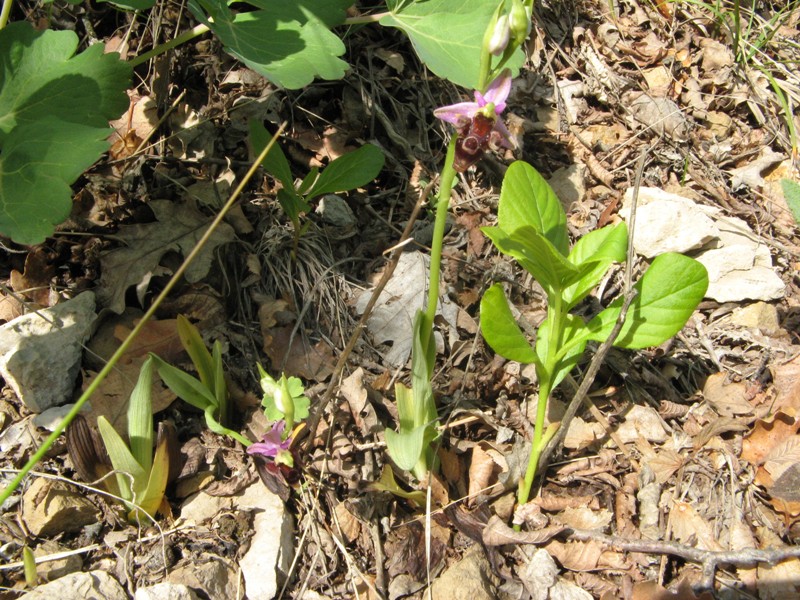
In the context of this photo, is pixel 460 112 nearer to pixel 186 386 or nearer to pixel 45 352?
pixel 186 386

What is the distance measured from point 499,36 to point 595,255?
2.41 ft

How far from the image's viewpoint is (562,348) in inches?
80.9

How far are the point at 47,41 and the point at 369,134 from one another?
139 cm

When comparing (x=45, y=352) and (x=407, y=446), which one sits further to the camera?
(x=45, y=352)

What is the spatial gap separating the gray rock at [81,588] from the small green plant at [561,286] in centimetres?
128

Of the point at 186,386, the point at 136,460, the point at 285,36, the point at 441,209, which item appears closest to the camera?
the point at 441,209

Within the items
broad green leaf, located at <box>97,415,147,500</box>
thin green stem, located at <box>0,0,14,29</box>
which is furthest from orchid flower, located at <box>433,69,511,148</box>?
thin green stem, located at <box>0,0,14,29</box>

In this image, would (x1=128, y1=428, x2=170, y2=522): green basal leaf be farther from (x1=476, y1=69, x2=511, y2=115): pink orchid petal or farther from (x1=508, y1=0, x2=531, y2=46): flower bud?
(x1=508, y1=0, x2=531, y2=46): flower bud

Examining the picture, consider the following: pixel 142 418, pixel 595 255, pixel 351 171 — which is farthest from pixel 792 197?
pixel 142 418

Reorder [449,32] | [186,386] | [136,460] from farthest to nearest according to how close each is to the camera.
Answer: [449,32] < [186,386] < [136,460]

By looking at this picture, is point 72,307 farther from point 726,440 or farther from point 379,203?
point 726,440

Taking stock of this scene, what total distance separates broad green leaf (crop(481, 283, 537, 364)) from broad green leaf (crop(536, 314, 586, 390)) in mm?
106

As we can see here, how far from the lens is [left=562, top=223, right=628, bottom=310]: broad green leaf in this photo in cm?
194

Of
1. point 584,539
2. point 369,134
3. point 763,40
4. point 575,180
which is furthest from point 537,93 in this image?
point 584,539
